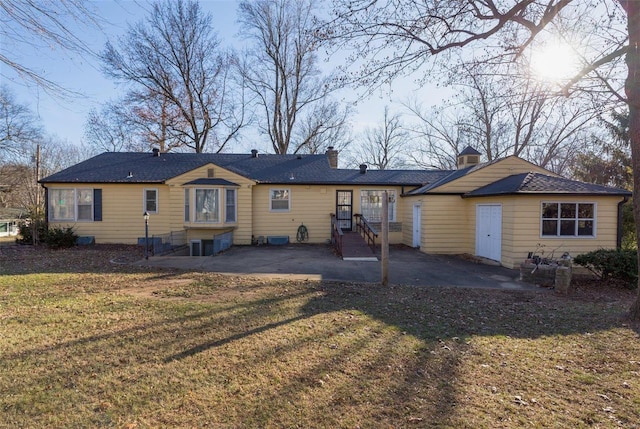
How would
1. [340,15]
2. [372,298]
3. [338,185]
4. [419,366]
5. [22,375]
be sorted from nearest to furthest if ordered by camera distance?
[22,375]
[419,366]
[340,15]
[372,298]
[338,185]

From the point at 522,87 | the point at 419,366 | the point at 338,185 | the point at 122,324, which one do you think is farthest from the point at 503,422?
the point at 338,185

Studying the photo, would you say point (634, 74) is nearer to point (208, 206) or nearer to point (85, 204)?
point (208, 206)

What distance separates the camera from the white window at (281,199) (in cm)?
1706

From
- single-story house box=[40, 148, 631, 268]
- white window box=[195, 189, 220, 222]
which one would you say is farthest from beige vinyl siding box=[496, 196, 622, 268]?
white window box=[195, 189, 220, 222]

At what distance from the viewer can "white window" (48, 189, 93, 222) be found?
53.0 feet

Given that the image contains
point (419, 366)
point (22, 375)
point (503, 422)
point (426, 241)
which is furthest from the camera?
point (426, 241)

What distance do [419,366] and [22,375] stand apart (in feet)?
14.5

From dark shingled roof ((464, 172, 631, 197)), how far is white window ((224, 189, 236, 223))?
34.0 ft

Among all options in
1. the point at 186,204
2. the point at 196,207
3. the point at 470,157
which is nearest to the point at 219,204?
the point at 196,207

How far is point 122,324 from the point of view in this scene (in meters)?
5.39

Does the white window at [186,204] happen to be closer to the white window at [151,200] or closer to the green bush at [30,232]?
the white window at [151,200]

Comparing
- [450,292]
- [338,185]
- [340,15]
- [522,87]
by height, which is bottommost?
[450,292]

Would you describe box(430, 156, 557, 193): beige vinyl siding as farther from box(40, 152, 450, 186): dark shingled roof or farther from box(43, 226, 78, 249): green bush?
box(43, 226, 78, 249): green bush

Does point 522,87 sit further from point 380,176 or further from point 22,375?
point 380,176
